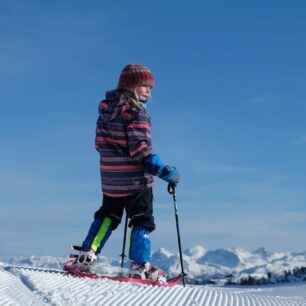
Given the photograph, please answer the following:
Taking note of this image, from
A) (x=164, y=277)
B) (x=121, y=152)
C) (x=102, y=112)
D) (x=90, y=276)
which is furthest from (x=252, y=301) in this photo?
(x=102, y=112)

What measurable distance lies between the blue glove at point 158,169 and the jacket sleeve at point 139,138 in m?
0.09

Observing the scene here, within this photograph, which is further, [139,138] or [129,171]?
[129,171]

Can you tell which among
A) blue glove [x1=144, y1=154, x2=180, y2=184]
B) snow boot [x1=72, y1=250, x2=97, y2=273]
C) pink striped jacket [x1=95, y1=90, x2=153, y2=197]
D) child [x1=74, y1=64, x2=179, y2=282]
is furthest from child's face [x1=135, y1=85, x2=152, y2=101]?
snow boot [x1=72, y1=250, x2=97, y2=273]

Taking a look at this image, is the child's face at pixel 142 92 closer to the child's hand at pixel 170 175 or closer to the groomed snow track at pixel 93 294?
the child's hand at pixel 170 175

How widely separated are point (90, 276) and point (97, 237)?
77 centimetres

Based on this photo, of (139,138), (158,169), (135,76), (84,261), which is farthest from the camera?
(135,76)

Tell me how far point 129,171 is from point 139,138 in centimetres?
43

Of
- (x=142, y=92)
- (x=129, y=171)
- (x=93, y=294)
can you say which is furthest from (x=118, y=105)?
(x=93, y=294)

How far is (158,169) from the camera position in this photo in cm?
686

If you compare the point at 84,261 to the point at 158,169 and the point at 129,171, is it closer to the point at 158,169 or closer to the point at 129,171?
the point at 129,171

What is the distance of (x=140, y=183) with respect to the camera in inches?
282

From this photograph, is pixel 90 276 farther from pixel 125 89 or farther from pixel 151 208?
pixel 125 89

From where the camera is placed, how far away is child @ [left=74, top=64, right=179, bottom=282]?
7.00 metres

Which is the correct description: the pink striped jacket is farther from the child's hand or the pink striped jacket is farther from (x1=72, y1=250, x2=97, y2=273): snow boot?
(x1=72, y1=250, x2=97, y2=273): snow boot
